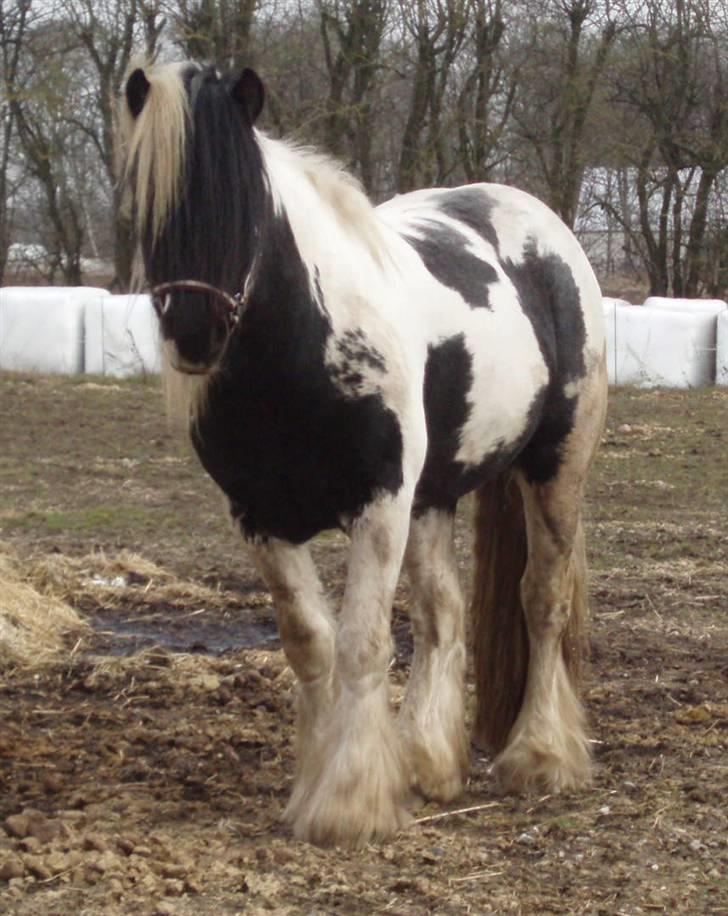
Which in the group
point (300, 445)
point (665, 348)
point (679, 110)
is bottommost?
point (300, 445)

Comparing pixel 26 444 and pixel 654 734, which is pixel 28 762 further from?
pixel 26 444

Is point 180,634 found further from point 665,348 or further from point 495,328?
point 665,348

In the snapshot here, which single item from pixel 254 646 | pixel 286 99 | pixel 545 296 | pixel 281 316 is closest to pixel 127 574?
pixel 254 646

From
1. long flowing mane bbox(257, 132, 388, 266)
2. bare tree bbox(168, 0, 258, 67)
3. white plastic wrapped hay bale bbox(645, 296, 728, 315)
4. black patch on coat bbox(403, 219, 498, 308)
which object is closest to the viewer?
long flowing mane bbox(257, 132, 388, 266)

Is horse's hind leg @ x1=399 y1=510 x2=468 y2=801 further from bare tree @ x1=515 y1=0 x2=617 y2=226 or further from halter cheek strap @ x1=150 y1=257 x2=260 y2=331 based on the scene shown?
bare tree @ x1=515 y1=0 x2=617 y2=226

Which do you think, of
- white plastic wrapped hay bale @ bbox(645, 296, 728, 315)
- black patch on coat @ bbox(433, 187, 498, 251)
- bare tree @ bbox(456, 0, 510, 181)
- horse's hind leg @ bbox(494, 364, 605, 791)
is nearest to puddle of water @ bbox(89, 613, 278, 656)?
horse's hind leg @ bbox(494, 364, 605, 791)

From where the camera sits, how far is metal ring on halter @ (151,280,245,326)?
130 inches

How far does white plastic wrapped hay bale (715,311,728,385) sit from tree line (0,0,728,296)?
641cm

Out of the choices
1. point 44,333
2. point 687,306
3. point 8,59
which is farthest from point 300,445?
point 8,59

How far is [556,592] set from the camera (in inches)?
187

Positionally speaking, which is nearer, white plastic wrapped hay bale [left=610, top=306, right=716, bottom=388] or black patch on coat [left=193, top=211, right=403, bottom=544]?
black patch on coat [left=193, top=211, right=403, bottom=544]

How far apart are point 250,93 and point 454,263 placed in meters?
1.03

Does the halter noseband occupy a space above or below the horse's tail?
above

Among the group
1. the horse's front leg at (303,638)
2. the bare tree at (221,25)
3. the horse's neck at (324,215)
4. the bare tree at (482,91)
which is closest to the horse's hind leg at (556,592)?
the horse's front leg at (303,638)
